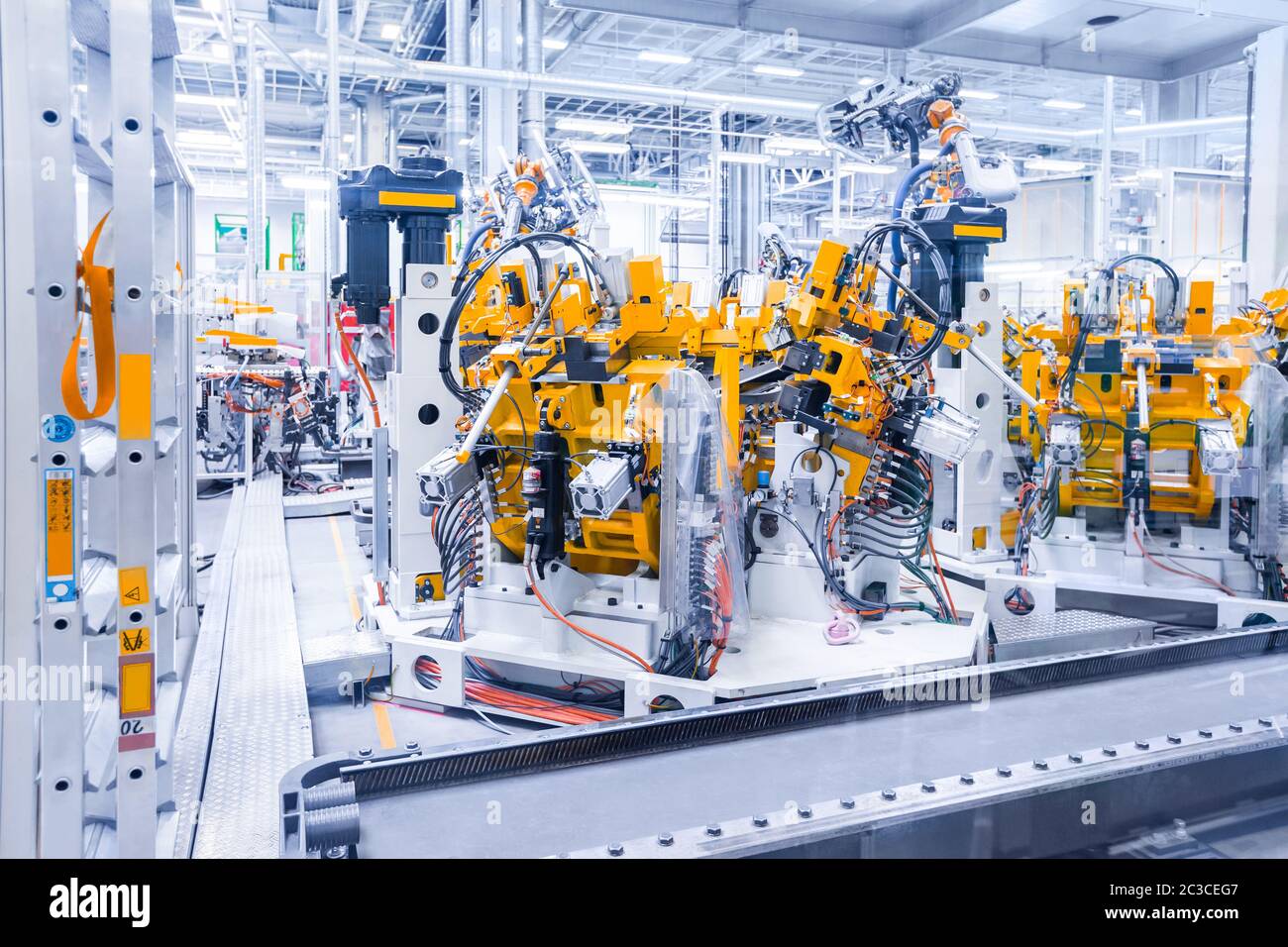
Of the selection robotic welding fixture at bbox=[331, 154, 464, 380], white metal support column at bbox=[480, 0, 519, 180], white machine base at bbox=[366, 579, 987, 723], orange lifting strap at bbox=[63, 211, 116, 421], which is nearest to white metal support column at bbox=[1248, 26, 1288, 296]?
white machine base at bbox=[366, 579, 987, 723]

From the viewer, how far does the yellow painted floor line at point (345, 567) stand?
5820mm

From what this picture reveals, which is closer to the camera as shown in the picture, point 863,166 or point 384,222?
point 384,222

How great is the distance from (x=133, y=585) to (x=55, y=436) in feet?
1.06

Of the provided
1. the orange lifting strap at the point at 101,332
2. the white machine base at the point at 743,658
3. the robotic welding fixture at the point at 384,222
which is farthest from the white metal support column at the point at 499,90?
the orange lifting strap at the point at 101,332

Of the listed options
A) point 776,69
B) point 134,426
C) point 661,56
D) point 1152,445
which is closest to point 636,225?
point 661,56

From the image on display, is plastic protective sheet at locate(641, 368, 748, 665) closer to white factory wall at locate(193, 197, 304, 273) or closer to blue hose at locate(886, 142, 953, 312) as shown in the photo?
blue hose at locate(886, 142, 953, 312)

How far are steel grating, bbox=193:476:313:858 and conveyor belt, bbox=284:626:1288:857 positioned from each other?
81 cm

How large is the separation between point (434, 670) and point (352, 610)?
1.36m

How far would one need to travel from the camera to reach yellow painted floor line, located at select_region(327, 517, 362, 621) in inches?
229

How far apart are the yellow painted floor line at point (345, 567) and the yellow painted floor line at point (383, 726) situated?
3.35ft

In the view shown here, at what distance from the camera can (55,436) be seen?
1714 millimetres

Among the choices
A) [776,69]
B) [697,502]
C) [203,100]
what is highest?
[776,69]

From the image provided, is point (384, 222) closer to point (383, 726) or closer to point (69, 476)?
point (383, 726)
